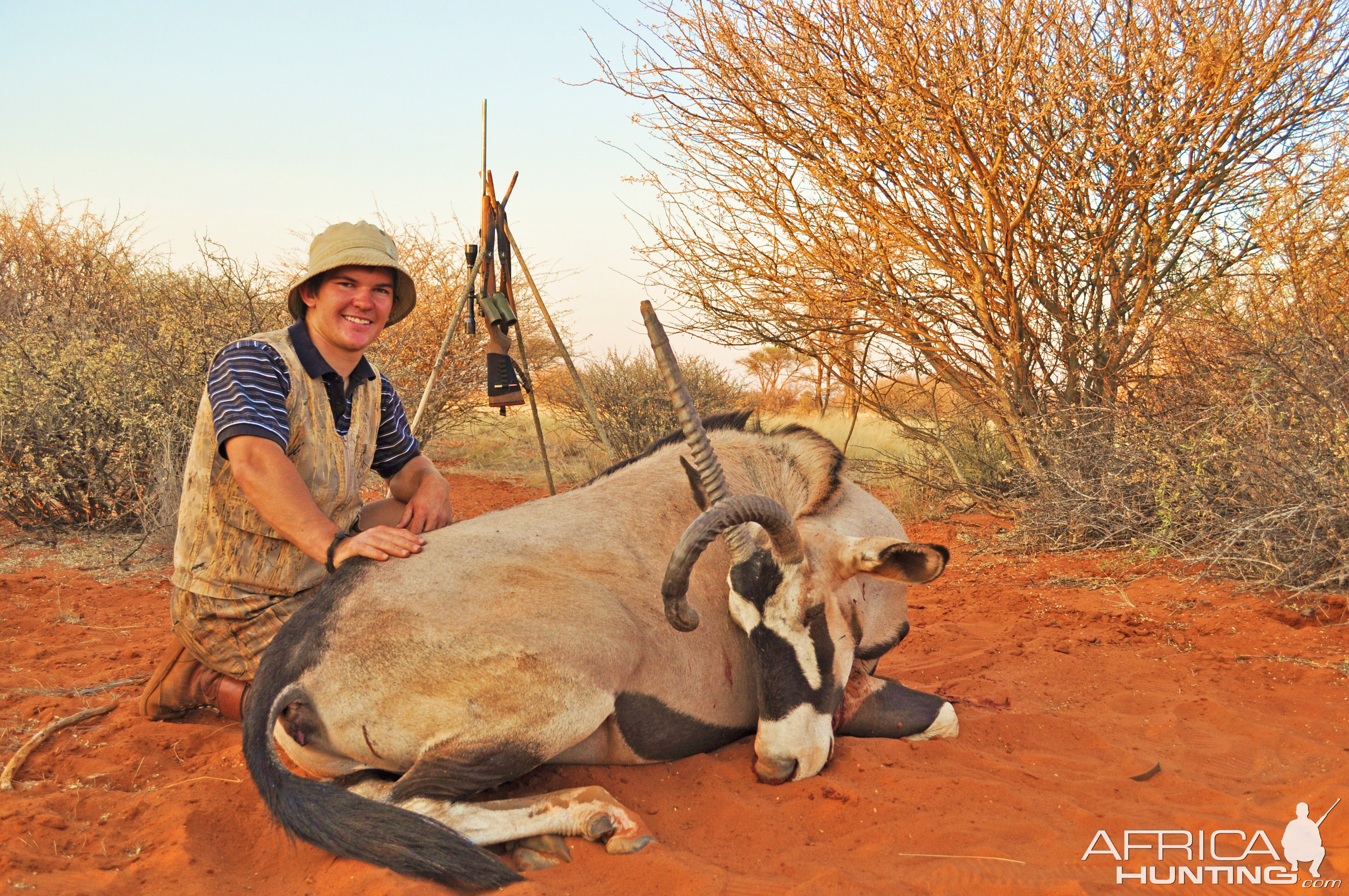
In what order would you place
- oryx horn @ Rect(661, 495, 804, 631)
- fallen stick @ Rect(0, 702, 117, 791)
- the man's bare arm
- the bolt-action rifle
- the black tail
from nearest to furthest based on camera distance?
the black tail, oryx horn @ Rect(661, 495, 804, 631), fallen stick @ Rect(0, 702, 117, 791), the man's bare arm, the bolt-action rifle

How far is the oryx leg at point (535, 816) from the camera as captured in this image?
2.71 meters

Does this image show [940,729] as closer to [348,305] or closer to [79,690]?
[348,305]

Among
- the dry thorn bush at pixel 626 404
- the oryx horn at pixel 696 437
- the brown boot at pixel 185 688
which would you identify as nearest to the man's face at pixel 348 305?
the oryx horn at pixel 696 437

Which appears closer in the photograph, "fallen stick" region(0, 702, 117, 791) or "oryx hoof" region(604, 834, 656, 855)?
"oryx hoof" region(604, 834, 656, 855)

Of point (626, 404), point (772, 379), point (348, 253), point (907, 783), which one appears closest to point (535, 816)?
point (907, 783)

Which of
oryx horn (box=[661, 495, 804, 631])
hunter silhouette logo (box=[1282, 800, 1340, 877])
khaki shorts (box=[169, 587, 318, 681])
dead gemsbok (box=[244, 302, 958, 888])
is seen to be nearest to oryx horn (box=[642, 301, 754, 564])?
dead gemsbok (box=[244, 302, 958, 888])

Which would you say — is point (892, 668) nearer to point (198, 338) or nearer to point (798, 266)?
point (798, 266)

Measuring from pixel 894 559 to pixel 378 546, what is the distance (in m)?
2.13

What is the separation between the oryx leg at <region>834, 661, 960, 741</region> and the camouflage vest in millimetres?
2444

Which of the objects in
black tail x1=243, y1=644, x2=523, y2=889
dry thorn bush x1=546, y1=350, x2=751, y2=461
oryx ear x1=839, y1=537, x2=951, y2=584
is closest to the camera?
black tail x1=243, y1=644, x2=523, y2=889

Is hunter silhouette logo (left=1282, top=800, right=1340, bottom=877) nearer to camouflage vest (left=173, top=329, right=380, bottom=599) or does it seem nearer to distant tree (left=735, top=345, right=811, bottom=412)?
camouflage vest (left=173, top=329, right=380, bottom=599)

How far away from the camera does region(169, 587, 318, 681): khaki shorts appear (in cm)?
367

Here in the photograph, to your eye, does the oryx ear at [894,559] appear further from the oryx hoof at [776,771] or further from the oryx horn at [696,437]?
the oryx hoof at [776,771]

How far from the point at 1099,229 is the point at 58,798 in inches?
332
